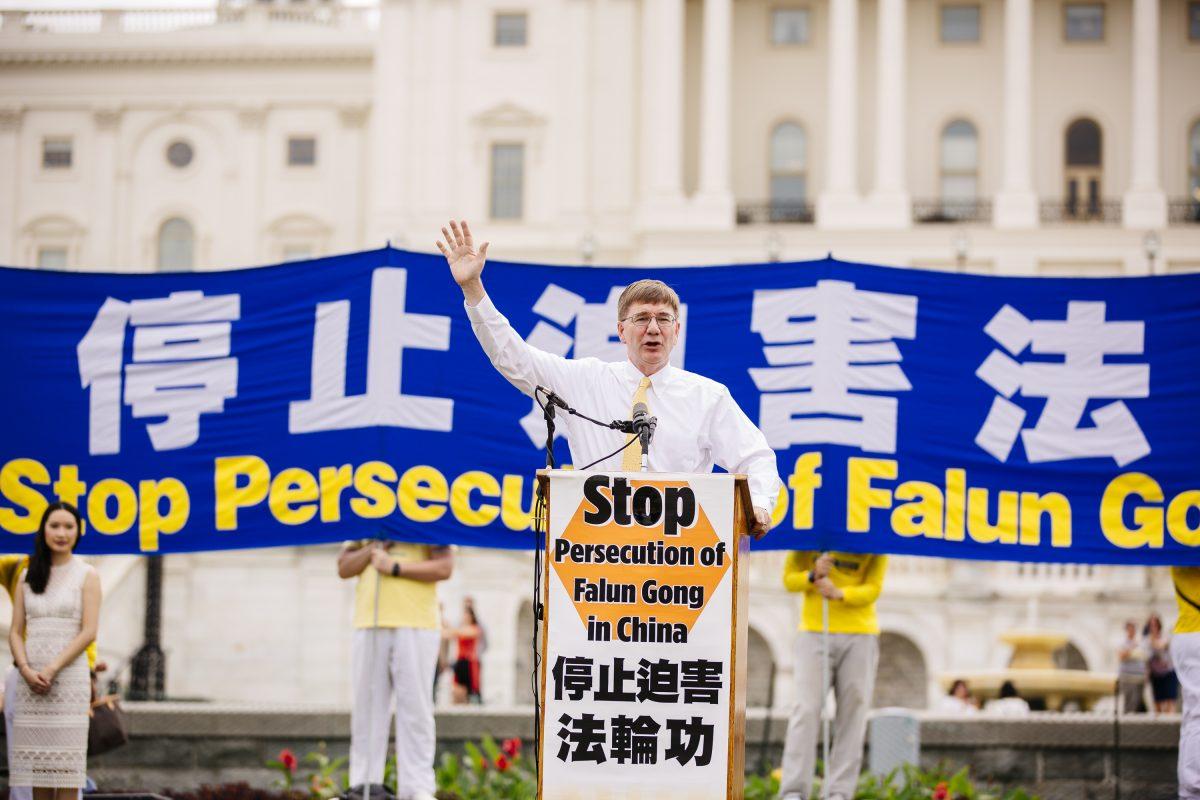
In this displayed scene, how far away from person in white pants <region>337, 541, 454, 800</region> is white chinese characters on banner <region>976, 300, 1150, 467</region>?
3251 millimetres

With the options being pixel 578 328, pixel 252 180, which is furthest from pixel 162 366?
pixel 252 180

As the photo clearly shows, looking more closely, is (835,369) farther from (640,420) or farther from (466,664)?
(466,664)

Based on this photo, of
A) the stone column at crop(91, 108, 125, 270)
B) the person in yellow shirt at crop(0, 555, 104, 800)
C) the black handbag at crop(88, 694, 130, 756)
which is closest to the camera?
the person in yellow shirt at crop(0, 555, 104, 800)

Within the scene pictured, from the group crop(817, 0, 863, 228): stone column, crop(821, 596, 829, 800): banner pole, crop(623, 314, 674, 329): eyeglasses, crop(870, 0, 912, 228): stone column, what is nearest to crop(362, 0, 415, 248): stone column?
crop(817, 0, 863, 228): stone column

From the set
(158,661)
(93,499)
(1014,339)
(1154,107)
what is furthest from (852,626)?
(1154,107)

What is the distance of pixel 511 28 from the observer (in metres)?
53.5

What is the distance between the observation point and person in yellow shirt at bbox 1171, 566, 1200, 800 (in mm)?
10016

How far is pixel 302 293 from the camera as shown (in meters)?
11.4

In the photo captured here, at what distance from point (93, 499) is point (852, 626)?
4.29 metres

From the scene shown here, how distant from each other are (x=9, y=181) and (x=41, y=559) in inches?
2037

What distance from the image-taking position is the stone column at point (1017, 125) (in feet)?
165

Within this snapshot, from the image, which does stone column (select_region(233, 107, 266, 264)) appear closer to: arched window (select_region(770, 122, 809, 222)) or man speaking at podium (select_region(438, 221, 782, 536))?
arched window (select_region(770, 122, 809, 222))

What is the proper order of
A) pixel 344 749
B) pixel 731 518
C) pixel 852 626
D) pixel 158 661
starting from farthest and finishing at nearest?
pixel 158 661 < pixel 344 749 < pixel 852 626 < pixel 731 518

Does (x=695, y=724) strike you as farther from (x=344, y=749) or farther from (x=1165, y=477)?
(x=344, y=749)
